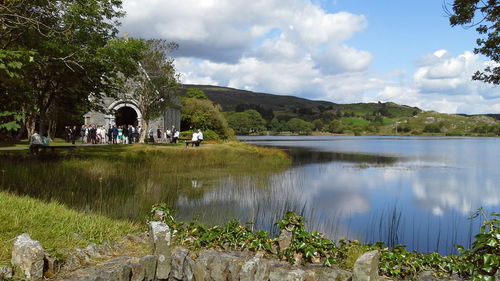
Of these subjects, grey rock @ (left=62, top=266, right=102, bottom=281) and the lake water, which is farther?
the lake water

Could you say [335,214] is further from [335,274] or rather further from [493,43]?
[335,274]

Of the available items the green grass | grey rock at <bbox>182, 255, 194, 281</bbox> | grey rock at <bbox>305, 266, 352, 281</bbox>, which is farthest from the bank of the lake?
grey rock at <bbox>305, 266, 352, 281</bbox>

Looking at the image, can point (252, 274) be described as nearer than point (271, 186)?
Yes

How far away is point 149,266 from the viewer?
18.5ft

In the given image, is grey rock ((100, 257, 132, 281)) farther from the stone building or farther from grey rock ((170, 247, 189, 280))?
the stone building

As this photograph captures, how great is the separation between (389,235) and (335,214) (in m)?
3.21

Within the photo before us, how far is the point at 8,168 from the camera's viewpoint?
1436cm

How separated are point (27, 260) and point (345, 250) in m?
4.69

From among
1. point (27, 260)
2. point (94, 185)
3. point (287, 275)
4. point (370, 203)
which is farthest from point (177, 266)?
point (370, 203)

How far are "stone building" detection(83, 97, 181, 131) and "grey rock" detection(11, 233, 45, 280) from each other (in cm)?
3459

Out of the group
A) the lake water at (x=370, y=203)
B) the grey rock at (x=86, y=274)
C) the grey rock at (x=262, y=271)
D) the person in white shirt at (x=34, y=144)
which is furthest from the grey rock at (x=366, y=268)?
the person in white shirt at (x=34, y=144)

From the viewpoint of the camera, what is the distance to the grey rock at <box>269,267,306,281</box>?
17.4ft

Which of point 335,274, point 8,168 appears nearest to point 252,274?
point 335,274

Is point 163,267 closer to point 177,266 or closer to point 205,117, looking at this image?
point 177,266
